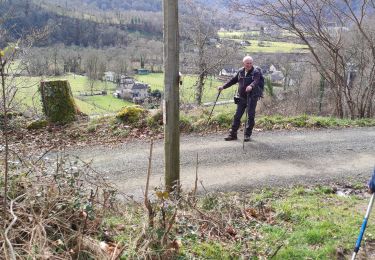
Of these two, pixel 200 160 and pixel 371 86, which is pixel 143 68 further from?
pixel 200 160

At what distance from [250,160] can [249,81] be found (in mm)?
1949

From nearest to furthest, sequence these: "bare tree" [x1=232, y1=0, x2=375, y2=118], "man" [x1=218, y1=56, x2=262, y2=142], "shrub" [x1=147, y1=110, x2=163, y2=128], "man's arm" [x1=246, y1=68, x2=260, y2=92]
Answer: "man's arm" [x1=246, y1=68, x2=260, y2=92] < "man" [x1=218, y1=56, x2=262, y2=142] < "shrub" [x1=147, y1=110, x2=163, y2=128] < "bare tree" [x1=232, y1=0, x2=375, y2=118]

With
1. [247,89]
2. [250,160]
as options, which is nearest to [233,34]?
[247,89]

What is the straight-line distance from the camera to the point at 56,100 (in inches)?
401

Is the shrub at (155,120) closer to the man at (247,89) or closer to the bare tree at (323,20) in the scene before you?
the man at (247,89)

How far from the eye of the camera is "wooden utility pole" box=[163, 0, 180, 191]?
499 centimetres

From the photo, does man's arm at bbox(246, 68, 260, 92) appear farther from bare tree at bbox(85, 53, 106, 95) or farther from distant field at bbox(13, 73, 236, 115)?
bare tree at bbox(85, 53, 106, 95)

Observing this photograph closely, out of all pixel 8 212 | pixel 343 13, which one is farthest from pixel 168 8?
pixel 343 13

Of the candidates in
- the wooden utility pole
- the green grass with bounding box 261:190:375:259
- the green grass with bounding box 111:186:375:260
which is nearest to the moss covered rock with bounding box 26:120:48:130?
the wooden utility pole

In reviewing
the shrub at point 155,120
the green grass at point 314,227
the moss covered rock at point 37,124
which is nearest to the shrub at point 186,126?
the shrub at point 155,120

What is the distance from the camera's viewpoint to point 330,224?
210 inches

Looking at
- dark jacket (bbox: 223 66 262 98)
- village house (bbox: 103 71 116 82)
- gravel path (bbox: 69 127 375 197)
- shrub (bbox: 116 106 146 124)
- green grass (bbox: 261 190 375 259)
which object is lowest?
green grass (bbox: 261 190 375 259)

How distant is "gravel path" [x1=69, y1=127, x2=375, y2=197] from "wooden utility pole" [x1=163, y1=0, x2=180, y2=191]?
1.33 meters

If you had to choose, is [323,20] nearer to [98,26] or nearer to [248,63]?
[248,63]
